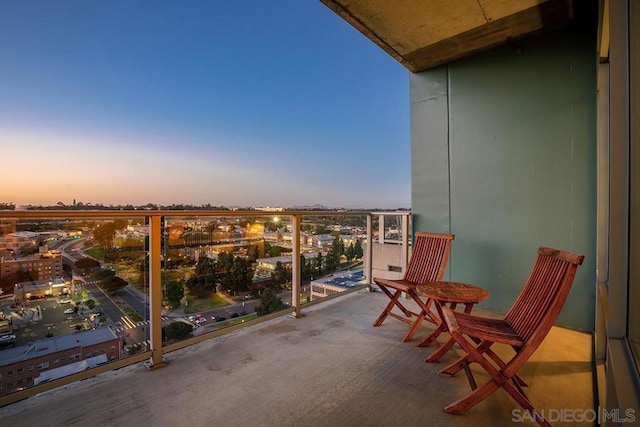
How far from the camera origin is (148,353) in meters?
2.26

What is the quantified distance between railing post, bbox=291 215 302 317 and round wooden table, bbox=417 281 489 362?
4.73ft

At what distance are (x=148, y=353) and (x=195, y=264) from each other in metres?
0.77

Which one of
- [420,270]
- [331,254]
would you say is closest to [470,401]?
[420,270]

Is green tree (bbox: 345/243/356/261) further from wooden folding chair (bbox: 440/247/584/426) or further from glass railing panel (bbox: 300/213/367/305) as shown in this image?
wooden folding chair (bbox: 440/247/584/426)

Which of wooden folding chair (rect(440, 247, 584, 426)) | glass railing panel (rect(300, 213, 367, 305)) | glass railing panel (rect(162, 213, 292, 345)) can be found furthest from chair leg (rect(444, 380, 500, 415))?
glass railing panel (rect(300, 213, 367, 305))

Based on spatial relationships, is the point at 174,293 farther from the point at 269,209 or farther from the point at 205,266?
the point at 269,209

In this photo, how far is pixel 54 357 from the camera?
1821mm

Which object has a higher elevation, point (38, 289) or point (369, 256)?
point (38, 289)

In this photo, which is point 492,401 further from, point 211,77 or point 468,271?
point 211,77

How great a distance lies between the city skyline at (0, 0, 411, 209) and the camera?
6176 millimetres

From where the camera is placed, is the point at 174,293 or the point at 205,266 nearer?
the point at 174,293

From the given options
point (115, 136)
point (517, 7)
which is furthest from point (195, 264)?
point (115, 136)

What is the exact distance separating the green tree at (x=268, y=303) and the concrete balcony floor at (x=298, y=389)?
0.30m

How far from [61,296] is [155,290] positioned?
1.94ft
